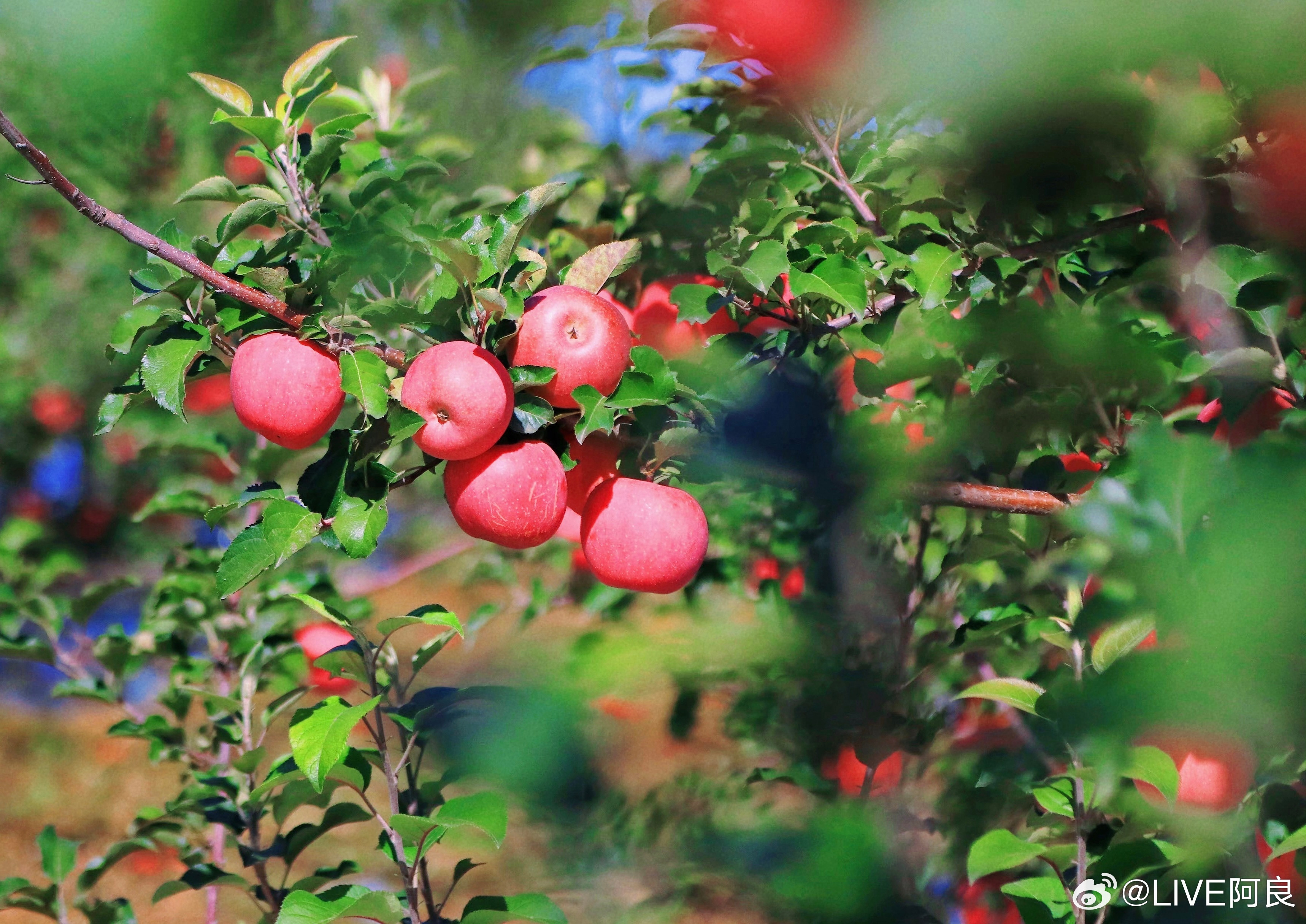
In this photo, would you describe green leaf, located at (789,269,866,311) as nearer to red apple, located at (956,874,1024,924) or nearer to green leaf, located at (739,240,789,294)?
green leaf, located at (739,240,789,294)

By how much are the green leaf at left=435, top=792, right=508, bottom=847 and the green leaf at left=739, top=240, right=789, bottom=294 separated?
411 mm

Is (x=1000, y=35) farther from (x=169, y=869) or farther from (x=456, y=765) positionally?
(x=169, y=869)

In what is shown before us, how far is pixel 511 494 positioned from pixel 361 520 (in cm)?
9

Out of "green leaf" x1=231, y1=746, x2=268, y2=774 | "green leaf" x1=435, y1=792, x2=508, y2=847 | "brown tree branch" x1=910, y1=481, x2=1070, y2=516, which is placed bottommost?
"green leaf" x1=435, y1=792, x2=508, y2=847

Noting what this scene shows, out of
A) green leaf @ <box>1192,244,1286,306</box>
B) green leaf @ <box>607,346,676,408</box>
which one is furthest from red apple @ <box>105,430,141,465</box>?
green leaf @ <box>1192,244,1286,306</box>

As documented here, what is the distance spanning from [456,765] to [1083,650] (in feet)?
1.61

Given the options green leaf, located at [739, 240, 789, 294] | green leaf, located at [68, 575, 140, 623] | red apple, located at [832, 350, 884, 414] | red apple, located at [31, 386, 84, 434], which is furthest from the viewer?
red apple, located at [31, 386, 84, 434]

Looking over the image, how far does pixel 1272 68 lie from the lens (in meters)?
0.18

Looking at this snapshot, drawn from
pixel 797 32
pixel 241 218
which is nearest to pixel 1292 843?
pixel 797 32

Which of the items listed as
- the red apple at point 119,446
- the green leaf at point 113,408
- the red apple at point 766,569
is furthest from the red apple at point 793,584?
the red apple at point 119,446

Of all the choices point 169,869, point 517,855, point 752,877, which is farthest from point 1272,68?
point 169,869

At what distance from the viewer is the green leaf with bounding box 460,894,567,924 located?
27.4 inches

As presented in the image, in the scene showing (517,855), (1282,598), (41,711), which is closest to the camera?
(1282,598)

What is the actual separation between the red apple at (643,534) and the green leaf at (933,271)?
222 mm
